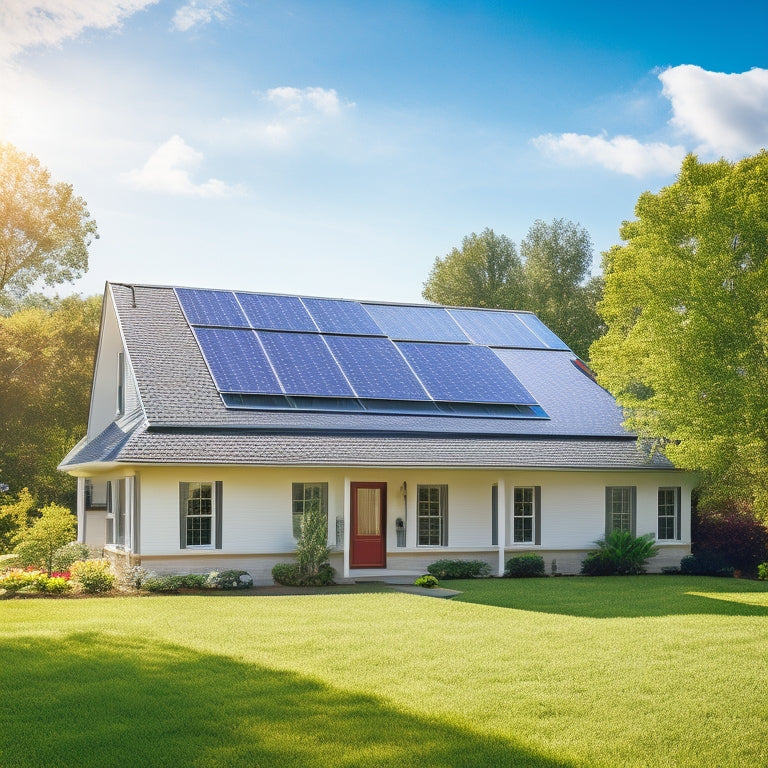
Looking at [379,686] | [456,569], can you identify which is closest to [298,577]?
[456,569]

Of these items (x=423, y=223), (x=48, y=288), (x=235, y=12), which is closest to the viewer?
(x=235, y=12)

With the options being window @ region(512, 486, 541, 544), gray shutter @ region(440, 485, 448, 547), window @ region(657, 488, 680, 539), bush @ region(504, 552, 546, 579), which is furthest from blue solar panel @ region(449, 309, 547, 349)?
bush @ region(504, 552, 546, 579)

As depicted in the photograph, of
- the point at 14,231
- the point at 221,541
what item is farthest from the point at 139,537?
the point at 14,231

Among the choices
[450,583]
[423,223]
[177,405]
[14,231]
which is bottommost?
[450,583]

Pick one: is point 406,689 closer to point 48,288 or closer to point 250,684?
point 250,684

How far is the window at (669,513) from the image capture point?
24.6 meters

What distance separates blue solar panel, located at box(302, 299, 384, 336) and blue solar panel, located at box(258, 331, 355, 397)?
1.08 metres

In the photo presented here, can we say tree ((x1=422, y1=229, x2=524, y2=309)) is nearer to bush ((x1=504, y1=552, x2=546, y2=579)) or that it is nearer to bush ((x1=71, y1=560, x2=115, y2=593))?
bush ((x1=504, y1=552, x2=546, y2=579))

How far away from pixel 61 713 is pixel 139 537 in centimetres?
1132

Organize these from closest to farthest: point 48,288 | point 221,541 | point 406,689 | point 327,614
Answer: point 406,689 → point 327,614 → point 221,541 → point 48,288

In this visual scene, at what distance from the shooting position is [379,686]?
31.7ft

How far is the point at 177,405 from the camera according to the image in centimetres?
2108

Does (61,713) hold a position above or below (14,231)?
below

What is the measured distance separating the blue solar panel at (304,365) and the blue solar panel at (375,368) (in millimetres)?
330
